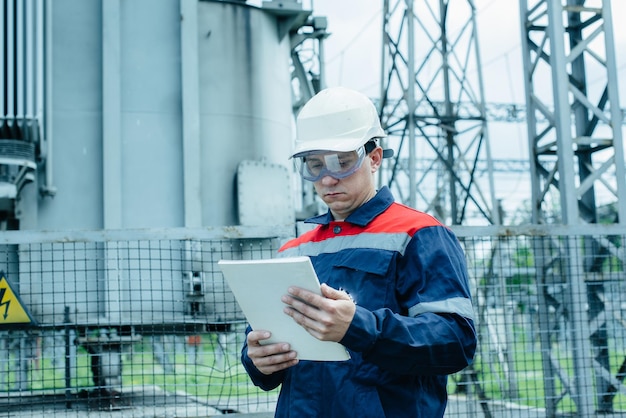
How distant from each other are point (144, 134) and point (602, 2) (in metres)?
5.15

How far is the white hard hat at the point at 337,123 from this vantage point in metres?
2.39

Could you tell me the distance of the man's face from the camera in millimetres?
2410

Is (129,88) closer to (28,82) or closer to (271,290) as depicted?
(28,82)

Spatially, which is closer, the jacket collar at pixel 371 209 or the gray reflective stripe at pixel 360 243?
the gray reflective stripe at pixel 360 243

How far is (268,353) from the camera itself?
213 cm

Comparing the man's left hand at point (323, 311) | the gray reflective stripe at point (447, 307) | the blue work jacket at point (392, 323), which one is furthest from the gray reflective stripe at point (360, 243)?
the man's left hand at point (323, 311)

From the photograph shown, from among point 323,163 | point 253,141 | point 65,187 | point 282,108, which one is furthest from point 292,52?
point 323,163

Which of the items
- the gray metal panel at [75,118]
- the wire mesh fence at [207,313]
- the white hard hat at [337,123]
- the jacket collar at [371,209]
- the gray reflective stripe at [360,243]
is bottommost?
the wire mesh fence at [207,313]

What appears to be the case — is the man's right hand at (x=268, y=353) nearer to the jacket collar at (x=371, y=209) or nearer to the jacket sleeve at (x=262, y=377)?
the jacket sleeve at (x=262, y=377)

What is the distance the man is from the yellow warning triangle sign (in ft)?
8.92

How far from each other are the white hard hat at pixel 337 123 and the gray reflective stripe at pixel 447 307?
60cm

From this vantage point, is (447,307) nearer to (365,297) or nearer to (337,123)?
(365,297)

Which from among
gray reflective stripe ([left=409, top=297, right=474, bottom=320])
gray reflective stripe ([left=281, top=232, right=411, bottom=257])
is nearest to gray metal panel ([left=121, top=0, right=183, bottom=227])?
gray reflective stripe ([left=281, top=232, right=411, bottom=257])

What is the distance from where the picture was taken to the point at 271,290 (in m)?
1.96
